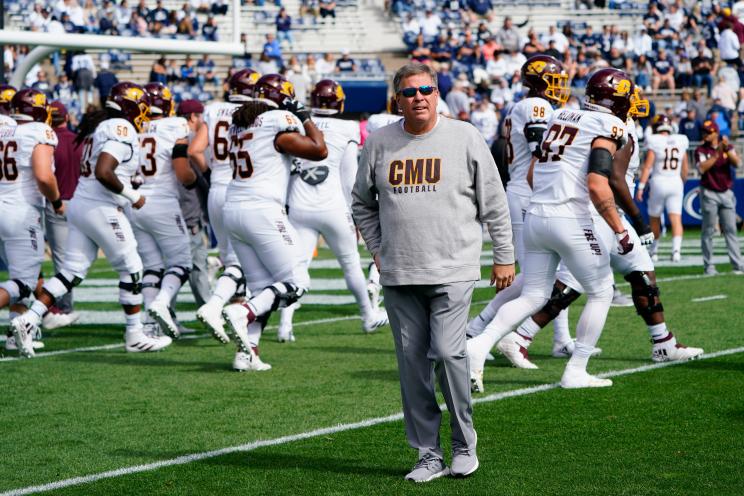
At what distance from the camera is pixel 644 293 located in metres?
8.05

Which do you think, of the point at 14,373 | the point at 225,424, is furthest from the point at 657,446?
the point at 14,373

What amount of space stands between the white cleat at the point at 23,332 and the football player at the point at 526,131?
326 cm

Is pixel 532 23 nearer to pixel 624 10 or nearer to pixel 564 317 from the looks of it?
pixel 624 10

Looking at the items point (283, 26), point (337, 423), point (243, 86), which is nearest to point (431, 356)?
point (337, 423)

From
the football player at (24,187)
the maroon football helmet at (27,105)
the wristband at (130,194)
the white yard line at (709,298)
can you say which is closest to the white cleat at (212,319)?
the wristband at (130,194)

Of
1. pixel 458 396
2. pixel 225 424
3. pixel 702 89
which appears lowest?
pixel 702 89

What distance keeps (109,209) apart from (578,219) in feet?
12.4

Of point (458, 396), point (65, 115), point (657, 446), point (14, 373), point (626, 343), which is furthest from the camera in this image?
point (65, 115)

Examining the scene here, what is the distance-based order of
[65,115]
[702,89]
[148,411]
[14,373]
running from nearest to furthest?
[148,411]
[14,373]
[65,115]
[702,89]

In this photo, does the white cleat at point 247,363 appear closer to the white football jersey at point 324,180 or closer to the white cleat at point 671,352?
the white football jersey at point 324,180

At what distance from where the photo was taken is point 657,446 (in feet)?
18.7

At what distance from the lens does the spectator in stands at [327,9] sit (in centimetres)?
3137

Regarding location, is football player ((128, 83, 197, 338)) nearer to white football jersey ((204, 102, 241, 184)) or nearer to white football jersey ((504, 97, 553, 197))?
white football jersey ((204, 102, 241, 184))

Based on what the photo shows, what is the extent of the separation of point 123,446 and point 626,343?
4.43 meters
